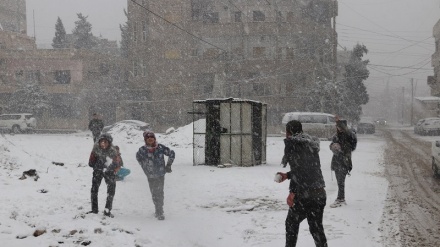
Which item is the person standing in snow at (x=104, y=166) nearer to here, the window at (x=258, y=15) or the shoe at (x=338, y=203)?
the shoe at (x=338, y=203)

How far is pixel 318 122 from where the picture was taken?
31.3 metres

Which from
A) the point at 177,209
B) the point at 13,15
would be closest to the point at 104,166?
the point at 177,209

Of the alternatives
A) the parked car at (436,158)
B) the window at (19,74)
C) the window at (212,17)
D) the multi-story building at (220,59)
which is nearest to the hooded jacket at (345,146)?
the parked car at (436,158)

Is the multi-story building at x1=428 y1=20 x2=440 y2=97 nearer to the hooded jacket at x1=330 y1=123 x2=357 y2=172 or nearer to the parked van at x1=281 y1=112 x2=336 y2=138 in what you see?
the parked van at x1=281 y1=112 x2=336 y2=138

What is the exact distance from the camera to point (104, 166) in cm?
803

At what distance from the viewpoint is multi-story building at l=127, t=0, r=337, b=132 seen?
4688 centimetres

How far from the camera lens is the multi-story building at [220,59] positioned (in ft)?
154

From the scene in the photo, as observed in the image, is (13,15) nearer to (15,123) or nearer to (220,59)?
(15,123)

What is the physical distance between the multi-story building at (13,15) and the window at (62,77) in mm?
25347

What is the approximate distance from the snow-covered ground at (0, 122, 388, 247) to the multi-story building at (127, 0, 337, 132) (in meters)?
32.5

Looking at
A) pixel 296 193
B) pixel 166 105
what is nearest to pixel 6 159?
pixel 296 193

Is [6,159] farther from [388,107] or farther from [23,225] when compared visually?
[388,107]

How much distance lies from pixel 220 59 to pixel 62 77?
16996 mm

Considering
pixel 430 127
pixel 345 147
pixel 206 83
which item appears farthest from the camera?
pixel 206 83
